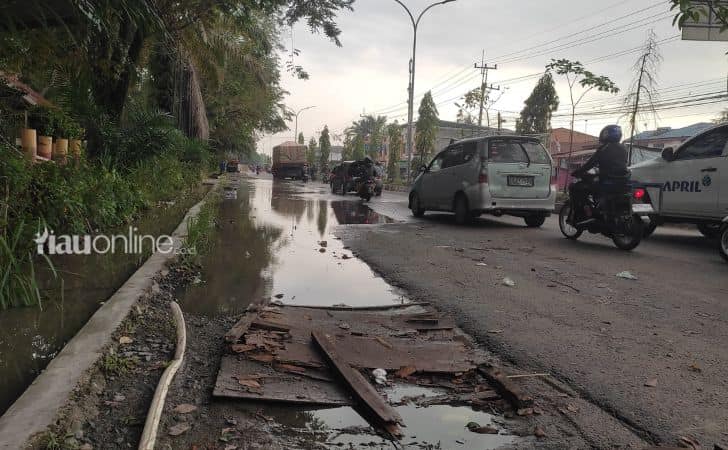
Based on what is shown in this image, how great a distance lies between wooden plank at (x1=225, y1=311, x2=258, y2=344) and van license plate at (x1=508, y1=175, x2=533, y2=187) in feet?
23.6

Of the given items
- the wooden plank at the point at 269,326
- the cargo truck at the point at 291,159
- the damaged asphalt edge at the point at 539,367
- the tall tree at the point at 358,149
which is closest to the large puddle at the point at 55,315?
the wooden plank at the point at 269,326

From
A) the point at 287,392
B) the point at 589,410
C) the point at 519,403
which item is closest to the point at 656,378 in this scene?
the point at 589,410

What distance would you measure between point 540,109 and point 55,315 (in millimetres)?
43172

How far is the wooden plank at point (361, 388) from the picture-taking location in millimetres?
2410

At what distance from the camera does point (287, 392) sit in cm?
268

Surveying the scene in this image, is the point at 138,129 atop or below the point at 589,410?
atop

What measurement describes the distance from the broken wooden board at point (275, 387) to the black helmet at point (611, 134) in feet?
21.9

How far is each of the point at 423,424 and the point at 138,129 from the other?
350 inches

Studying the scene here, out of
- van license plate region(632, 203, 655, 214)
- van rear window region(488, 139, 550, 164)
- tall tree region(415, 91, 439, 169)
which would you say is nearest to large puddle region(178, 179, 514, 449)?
van rear window region(488, 139, 550, 164)

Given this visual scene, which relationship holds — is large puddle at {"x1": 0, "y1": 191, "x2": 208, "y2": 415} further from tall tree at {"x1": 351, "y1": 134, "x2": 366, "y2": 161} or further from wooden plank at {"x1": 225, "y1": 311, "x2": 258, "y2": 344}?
tall tree at {"x1": 351, "y1": 134, "x2": 366, "y2": 161}

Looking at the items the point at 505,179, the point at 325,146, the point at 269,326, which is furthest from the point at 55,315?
the point at 325,146

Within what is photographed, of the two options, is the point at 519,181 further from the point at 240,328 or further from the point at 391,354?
the point at 240,328

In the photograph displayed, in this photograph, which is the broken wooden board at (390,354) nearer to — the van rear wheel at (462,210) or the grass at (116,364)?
the grass at (116,364)

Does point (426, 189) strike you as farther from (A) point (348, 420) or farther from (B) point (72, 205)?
(A) point (348, 420)
